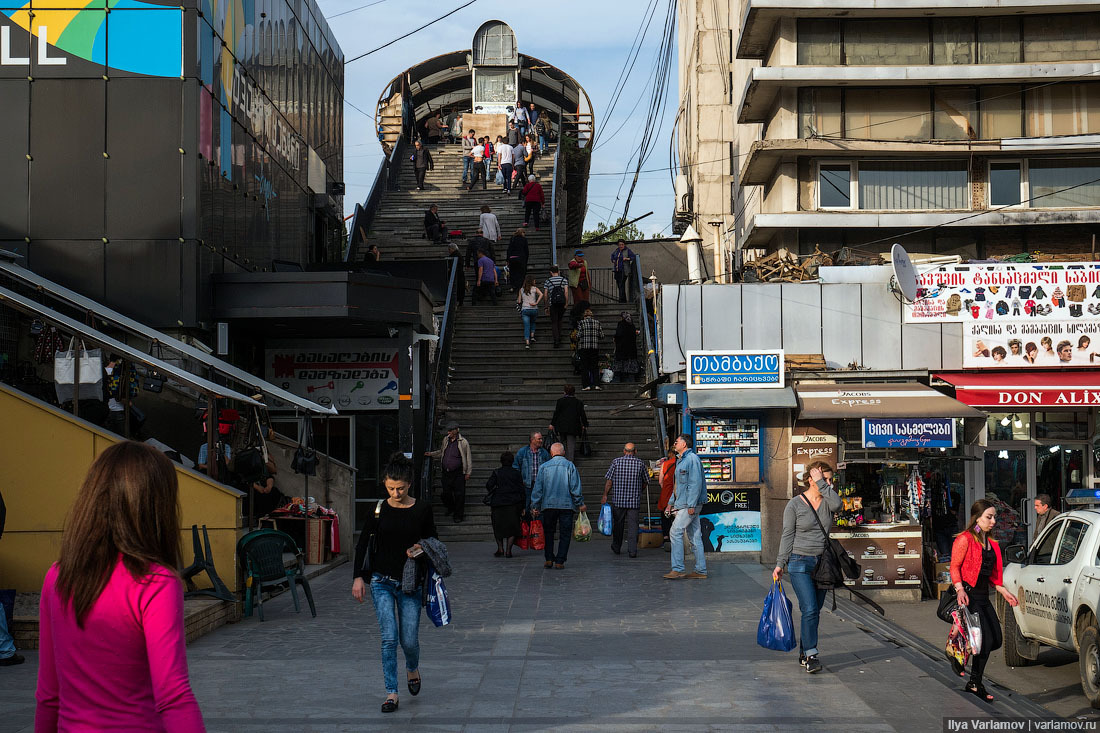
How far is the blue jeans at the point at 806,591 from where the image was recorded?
360 inches

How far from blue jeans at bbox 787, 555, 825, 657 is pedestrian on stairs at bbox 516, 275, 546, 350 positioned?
16152 mm

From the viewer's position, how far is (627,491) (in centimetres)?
1667

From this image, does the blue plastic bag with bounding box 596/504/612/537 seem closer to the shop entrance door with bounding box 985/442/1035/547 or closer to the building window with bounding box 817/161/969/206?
A: the shop entrance door with bounding box 985/442/1035/547

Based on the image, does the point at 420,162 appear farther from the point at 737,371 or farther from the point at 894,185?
the point at 737,371

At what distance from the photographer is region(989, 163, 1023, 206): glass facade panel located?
2280 centimetres

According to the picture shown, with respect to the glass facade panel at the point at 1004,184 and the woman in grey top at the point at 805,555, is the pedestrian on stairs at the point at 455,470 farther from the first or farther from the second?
the glass facade panel at the point at 1004,184

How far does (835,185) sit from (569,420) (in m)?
7.34

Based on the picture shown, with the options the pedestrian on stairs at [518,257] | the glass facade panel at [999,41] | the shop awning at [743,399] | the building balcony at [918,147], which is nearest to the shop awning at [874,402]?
the shop awning at [743,399]

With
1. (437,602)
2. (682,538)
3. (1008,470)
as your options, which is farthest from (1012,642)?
(1008,470)

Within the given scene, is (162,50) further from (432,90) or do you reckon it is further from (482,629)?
(432,90)

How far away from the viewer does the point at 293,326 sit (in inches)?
763

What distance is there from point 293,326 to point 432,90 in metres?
33.6

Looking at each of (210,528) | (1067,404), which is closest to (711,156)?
(1067,404)

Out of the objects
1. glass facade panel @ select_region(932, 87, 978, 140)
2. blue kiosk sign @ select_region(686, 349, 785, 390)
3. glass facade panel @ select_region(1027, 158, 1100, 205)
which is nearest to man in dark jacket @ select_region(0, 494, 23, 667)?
blue kiosk sign @ select_region(686, 349, 785, 390)
